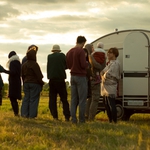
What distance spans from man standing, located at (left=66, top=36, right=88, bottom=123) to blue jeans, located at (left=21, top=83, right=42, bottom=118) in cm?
138

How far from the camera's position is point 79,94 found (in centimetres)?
1052

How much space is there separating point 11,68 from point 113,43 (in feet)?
12.5

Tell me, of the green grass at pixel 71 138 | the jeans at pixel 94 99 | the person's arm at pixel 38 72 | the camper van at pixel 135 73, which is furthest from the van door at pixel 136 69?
the green grass at pixel 71 138

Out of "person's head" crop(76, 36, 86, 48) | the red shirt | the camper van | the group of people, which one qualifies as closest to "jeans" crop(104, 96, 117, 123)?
the group of people

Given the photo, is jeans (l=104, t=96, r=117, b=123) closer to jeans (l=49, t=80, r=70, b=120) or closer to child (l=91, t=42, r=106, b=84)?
child (l=91, t=42, r=106, b=84)

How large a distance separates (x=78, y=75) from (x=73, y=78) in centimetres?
14

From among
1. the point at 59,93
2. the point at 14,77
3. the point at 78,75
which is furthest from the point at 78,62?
the point at 14,77

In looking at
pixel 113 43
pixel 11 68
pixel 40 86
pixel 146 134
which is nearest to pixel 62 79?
pixel 40 86

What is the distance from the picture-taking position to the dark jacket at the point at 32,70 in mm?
11586

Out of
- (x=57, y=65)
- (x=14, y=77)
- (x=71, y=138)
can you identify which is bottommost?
(x=71, y=138)

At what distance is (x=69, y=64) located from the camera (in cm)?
1077

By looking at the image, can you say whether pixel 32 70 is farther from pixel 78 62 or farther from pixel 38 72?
pixel 78 62

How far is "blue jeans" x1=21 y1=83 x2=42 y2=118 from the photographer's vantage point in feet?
38.5

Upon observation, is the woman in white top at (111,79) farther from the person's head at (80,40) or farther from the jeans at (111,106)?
the person's head at (80,40)
